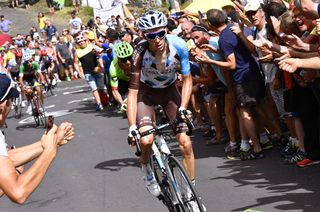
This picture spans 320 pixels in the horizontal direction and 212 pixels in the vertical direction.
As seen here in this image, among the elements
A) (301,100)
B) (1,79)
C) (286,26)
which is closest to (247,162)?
(301,100)

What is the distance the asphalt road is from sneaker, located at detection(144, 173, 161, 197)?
43 centimetres

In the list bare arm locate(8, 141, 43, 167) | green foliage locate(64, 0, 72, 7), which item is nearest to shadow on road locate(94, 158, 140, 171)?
bare arm locate(8, 141, 43, 167)

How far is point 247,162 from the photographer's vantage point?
9180 millimetres

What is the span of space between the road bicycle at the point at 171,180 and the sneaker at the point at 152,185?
Answer: 6 cm

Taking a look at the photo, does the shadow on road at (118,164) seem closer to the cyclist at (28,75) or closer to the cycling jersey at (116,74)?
the cycling jersey at (116,74)

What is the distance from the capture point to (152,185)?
7383mm

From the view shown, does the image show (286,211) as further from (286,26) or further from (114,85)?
(114,85)

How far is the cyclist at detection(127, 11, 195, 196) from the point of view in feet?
23.8

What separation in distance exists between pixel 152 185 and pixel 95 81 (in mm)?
10279

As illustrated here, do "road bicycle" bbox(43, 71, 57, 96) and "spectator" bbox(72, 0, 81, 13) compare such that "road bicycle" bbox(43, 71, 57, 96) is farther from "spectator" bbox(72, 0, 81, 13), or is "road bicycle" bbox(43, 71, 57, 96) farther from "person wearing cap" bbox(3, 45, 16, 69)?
"spectator" bbox(72, 0, 81, 13)

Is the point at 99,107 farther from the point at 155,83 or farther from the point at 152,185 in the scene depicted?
the point at 152,185

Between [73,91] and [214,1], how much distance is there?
10.5 m

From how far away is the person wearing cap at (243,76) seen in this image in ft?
30.1

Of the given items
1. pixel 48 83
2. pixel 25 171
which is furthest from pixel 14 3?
pixel 25 171
